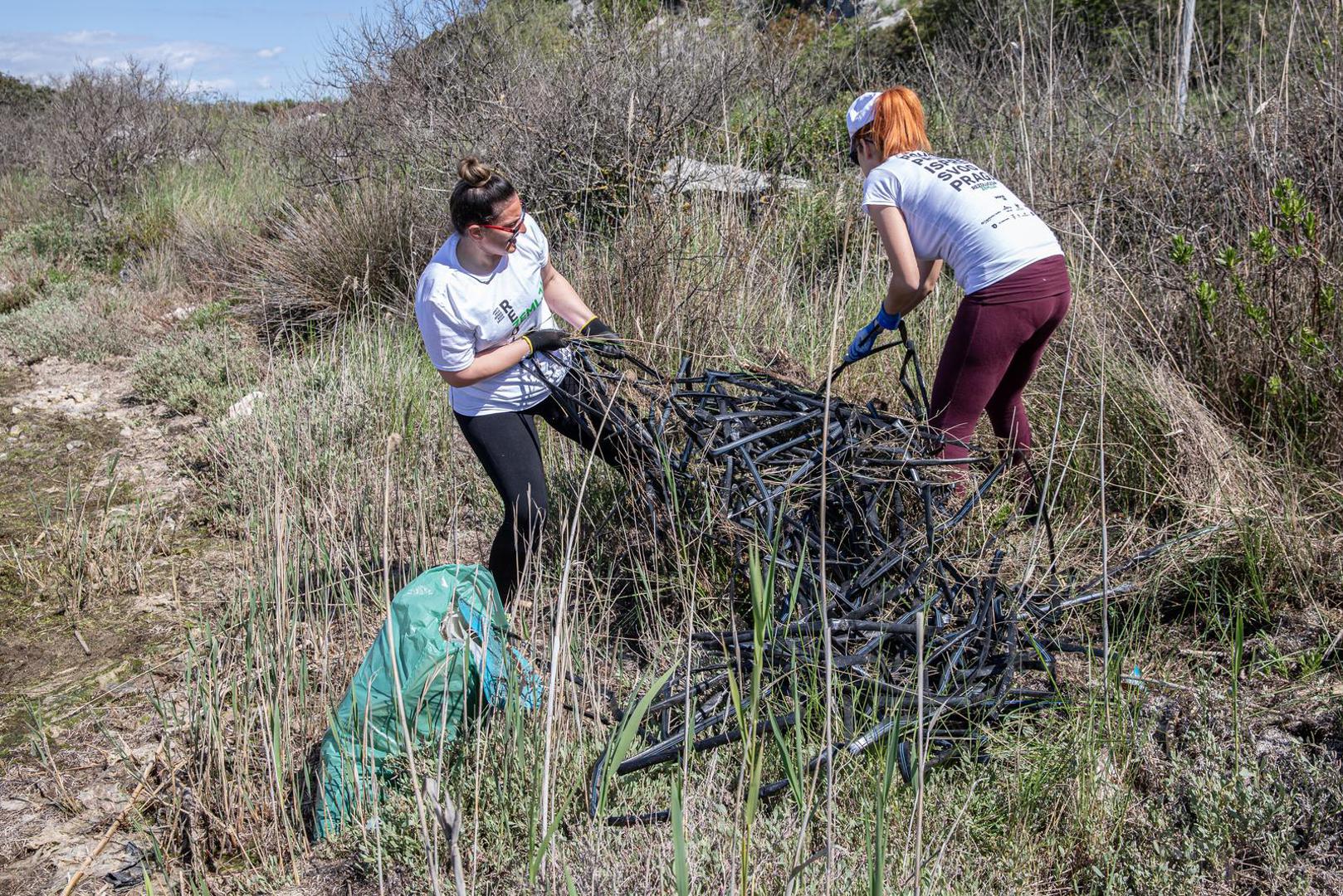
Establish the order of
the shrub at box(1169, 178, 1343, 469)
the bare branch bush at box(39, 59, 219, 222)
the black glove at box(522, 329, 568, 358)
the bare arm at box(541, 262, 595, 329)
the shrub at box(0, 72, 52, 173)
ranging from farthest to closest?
the shrub at box(0, 72, 52, 173) < the bare branch bush at box(39, 59, 219, 222) < the bare arm at box(541, 262, 595, 329) < the shrub at box(1169, 178, 1343, 469) < the black glove at box(522, 329, 568, 358)

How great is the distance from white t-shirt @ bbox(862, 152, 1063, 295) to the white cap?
19 centimetres

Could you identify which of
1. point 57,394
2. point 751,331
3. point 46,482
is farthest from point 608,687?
point 57,394

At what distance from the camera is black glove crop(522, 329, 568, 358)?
2852mm

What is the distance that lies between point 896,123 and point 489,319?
148cm

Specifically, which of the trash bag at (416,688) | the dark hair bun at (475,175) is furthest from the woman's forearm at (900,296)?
the trash bag at (416,688)

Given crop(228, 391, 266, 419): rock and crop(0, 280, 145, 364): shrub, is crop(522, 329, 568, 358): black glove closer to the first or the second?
crop(228, 391, 266, 419): rock

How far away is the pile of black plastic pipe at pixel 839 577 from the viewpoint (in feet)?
6.87

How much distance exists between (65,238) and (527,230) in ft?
29.5

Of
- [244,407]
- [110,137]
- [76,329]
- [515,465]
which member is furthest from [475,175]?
[110,137]

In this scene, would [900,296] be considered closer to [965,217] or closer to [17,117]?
[965,217]

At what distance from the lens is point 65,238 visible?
9727mm

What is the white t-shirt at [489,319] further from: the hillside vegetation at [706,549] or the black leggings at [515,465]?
the hillside vegetation at [706,549]

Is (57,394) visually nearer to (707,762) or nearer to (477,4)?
(477,4)

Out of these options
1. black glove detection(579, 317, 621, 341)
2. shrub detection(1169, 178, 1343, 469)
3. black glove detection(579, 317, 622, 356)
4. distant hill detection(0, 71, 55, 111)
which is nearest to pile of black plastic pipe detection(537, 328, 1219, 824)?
black glove detection(579, 317, 622, 356)
